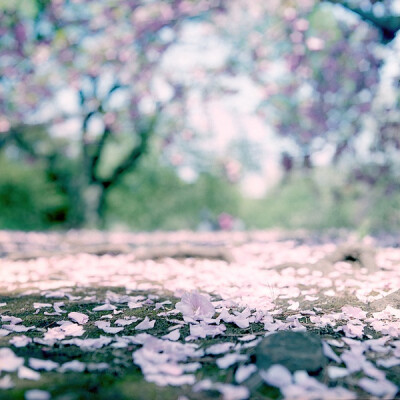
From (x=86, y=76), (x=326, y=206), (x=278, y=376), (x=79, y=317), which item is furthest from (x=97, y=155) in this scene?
(x=278, y=376)

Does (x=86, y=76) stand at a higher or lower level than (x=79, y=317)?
higher

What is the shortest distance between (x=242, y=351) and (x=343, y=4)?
4136mm

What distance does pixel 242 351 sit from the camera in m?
2.17

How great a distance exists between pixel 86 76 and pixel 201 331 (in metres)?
11.2

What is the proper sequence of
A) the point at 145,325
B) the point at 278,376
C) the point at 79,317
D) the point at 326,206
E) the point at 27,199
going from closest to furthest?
the point at 278,376 < the point at 145,325 < the point at 79,317 < the point at 27,199 < the point at 326,206

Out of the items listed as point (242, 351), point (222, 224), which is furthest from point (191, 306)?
point (222, 224)

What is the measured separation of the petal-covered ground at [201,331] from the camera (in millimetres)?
1826

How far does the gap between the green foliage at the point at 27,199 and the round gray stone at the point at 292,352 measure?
48.9ft

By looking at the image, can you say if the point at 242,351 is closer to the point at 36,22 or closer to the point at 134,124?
the point at 36,22

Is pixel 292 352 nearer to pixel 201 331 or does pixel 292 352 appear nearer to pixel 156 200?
pixel 201 331

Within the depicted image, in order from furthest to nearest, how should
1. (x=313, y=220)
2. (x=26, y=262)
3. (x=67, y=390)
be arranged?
(x=313, y=220)
(x=26, y=262)
(x=67, y=390)

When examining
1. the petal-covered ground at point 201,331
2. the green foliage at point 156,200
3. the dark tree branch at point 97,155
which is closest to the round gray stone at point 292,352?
the petal-covered ground at point 201,331

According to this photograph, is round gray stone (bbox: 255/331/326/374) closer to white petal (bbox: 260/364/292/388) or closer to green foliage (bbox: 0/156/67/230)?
white petal (bbox: 260/364/292/388)

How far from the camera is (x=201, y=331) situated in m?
2.45
